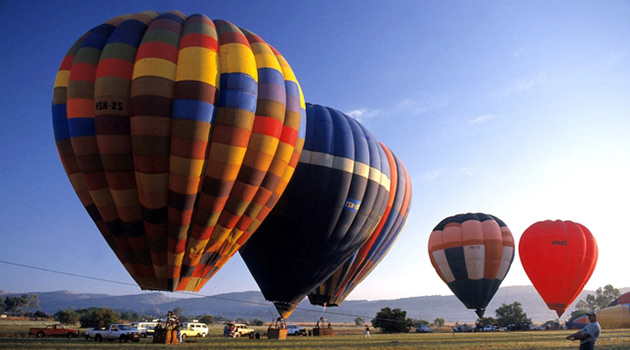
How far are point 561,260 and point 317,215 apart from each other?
2460 centimetres

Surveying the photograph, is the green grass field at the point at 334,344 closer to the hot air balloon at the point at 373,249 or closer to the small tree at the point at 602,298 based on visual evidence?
the hot air balloon at the point at 373,249

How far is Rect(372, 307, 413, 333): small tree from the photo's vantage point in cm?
4272

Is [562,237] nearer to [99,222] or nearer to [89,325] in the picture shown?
[99,222]

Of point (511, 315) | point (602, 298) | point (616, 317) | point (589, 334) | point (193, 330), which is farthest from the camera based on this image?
point (602, 298)

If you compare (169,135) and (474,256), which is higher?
(169,135)

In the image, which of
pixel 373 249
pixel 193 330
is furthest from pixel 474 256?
pixel 193 330

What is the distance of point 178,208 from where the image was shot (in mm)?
14367

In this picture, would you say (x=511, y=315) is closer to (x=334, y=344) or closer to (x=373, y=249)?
(x=373, y=249)

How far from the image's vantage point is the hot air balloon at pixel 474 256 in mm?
33875

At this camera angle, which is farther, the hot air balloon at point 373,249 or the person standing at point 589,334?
the hot air balloon at point 373,249

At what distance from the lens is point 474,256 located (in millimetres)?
33844

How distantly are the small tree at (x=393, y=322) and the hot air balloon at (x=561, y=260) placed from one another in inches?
515

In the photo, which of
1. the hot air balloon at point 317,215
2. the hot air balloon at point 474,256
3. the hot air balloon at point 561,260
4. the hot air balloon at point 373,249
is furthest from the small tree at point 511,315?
the hot air balloon at point 317,215

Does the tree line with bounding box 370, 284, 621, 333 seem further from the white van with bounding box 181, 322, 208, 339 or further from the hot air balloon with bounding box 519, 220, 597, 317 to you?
the white van with bounding box 181, 322, 208, 339
